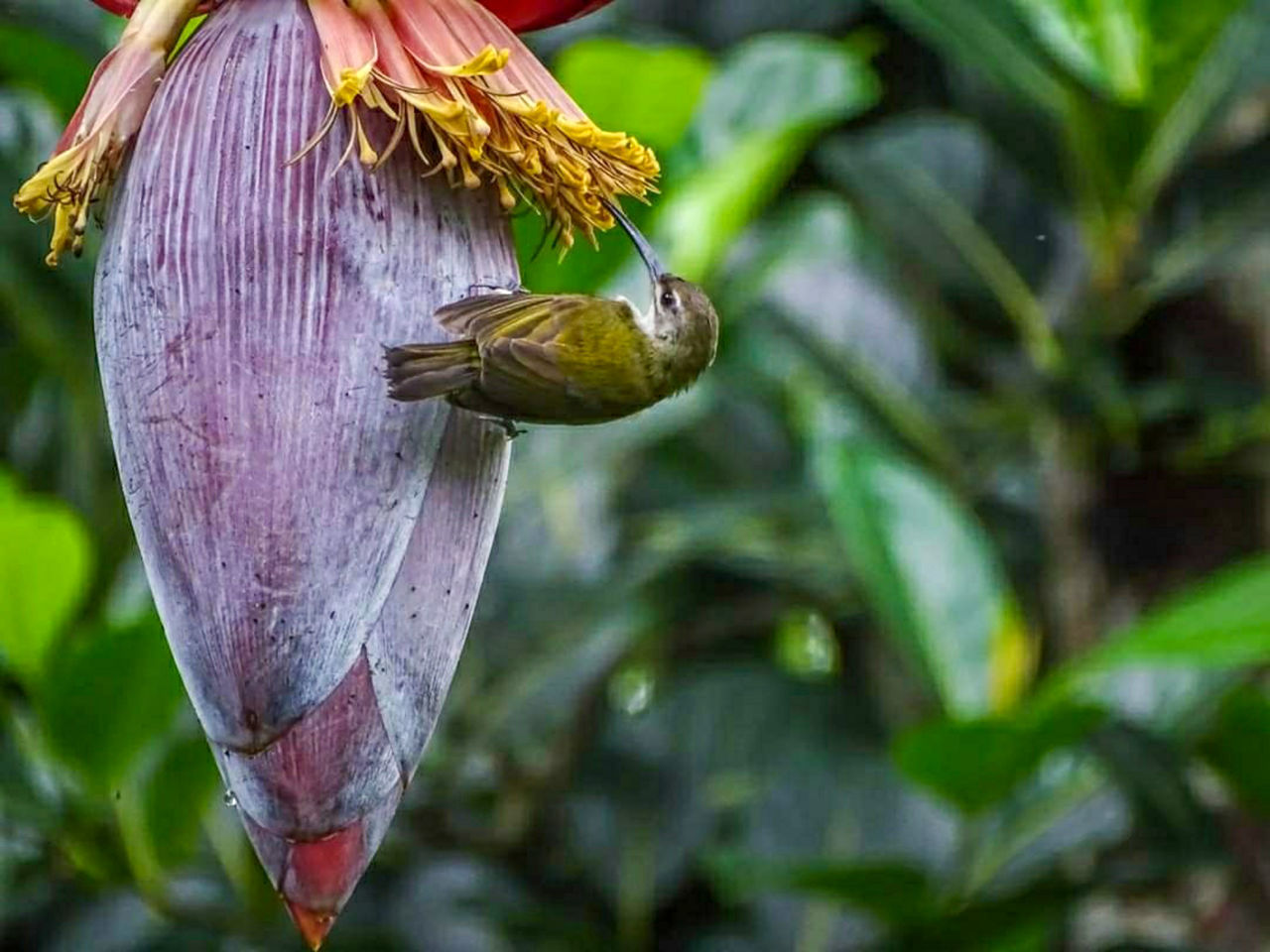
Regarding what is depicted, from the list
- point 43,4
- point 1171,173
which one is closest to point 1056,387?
point 1171,173

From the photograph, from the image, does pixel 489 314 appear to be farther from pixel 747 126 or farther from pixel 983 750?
pixel 747 126

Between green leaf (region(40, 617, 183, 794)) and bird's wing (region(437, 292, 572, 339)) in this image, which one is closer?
bird's wing (region(437, 292, 572, 339))

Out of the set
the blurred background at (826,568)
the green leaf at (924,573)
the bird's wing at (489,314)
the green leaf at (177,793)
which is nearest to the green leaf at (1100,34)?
the blurred background at (826,568)

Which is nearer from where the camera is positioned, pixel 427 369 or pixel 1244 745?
pixel 427 369

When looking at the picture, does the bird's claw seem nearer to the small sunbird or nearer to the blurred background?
the small sunbird

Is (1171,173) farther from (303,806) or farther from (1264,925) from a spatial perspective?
(303,806)

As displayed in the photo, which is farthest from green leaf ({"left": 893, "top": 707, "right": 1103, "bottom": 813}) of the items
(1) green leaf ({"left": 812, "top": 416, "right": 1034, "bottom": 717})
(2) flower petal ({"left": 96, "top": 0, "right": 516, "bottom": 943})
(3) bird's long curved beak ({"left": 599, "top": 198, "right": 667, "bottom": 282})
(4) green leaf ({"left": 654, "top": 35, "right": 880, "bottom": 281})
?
(2) flower petal ({"left": 96, "top": 0, "right": 516, "bottom": 943})

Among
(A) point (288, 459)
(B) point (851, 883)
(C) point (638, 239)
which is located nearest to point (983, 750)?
(B) point (851, 883)
